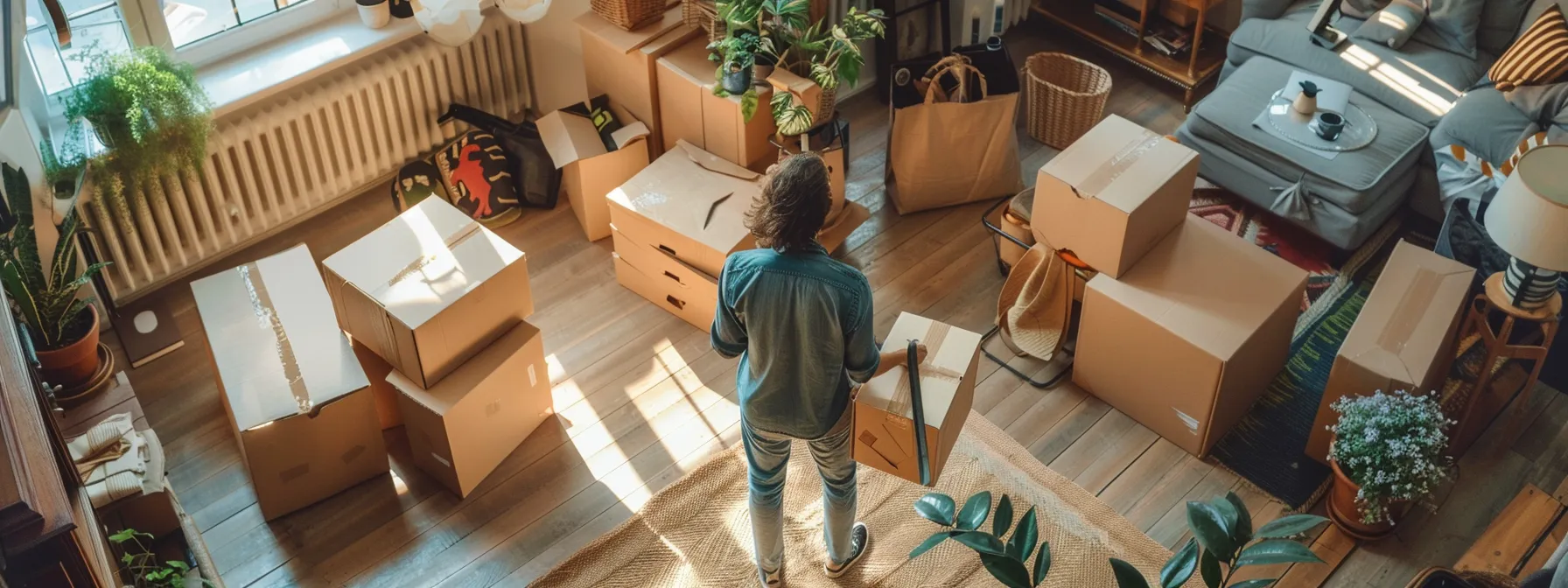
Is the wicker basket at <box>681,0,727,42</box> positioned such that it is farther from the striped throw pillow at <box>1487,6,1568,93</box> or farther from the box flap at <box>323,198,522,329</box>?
the striped throw pillow at <box>1487,6,1568,93</box>

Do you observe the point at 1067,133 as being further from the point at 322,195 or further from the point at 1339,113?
the point at 322,195

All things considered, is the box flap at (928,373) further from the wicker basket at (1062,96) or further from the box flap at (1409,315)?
the wicker basket at (1062,96)

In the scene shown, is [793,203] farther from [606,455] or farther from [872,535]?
[606,455]

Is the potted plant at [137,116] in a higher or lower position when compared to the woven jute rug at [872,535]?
higher

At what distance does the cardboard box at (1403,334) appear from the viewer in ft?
9.82

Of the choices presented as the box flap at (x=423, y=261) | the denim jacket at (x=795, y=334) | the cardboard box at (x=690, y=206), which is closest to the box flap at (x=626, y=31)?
the cardboard box at (x=690, y=206)

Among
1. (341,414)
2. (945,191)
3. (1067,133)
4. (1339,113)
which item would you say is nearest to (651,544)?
(341,414)

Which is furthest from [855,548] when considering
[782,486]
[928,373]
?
[928,373]

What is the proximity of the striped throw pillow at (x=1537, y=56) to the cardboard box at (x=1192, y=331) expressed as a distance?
1.14 m

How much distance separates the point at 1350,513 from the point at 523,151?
261 centimetres

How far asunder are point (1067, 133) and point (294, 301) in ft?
8.58

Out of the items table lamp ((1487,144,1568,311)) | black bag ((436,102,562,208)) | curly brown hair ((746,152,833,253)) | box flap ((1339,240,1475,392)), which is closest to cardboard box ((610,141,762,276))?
black bag ((436,102,562,208))

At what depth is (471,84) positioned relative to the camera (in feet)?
13.5

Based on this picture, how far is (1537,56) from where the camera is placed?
12.1ft
